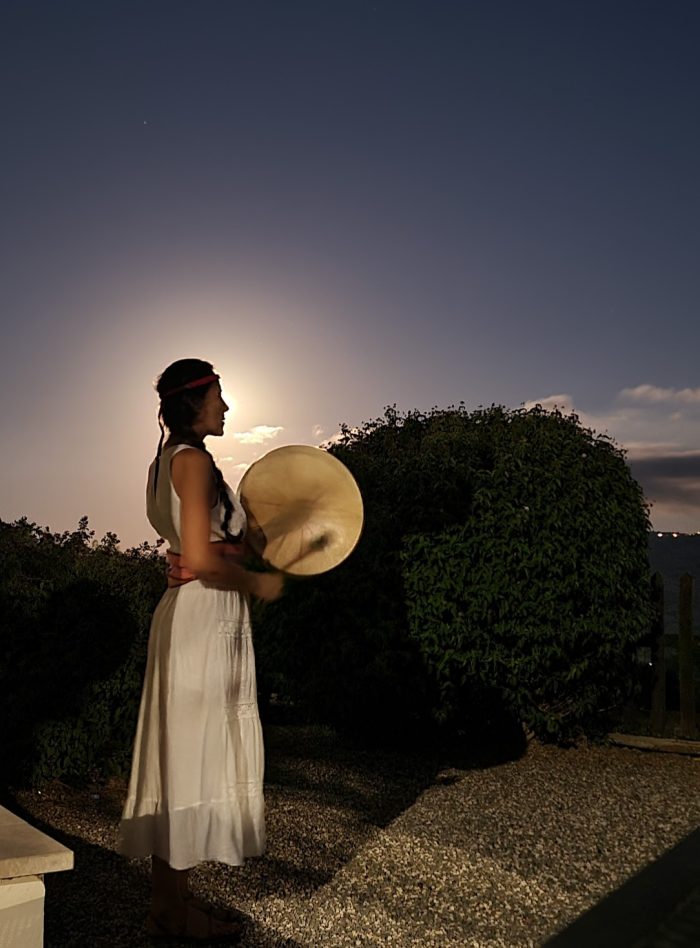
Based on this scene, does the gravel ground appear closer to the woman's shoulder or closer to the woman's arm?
the woman's arm

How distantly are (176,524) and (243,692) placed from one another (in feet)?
2.27

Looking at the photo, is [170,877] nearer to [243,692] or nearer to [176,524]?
[243,692]

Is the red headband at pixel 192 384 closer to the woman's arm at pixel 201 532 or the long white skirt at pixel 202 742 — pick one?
the woman's arm at pixel 201 532

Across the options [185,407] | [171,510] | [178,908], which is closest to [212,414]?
Result: [185,407]

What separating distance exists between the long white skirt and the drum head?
1.93 ft

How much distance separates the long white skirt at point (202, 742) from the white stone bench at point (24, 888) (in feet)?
2.25

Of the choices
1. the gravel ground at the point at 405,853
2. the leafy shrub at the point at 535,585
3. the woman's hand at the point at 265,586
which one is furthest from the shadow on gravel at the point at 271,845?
the woman's hand at the point at 265,586

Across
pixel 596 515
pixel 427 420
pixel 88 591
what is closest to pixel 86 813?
pixel 88 591

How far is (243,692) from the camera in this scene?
371 centimetres

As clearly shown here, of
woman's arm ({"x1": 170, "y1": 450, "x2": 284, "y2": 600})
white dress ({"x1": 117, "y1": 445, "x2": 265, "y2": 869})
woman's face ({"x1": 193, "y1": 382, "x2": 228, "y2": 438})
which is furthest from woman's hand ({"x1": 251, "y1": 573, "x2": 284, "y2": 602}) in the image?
woman's face ({"x1": 193, "y1": 382, "x2": 228, "y2": 438})

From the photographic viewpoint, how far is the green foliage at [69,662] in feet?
19.6

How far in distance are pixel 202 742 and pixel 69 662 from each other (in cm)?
267

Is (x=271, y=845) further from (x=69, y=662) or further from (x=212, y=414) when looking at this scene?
(x=212, y=414)

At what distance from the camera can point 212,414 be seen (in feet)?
12.6
